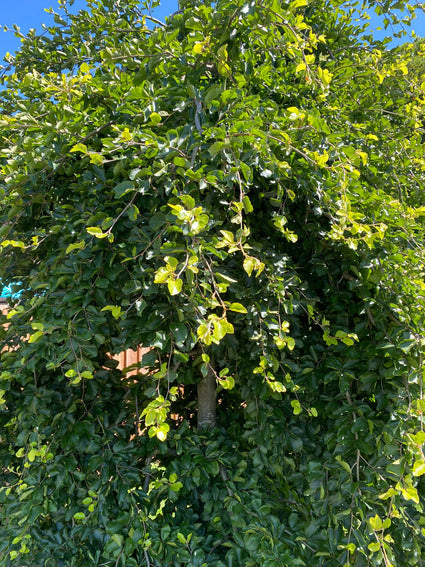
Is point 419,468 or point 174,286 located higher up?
point 174,286

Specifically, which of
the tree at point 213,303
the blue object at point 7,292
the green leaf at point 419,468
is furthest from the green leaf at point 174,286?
the blue object at point 7,292

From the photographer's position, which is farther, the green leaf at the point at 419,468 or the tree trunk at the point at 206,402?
the tree trunk at the point at 206,402

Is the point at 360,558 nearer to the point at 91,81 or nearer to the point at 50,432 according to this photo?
the point at 50,432

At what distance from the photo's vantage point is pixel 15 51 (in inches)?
82.0

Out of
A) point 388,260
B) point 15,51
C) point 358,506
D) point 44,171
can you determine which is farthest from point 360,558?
point 15,51

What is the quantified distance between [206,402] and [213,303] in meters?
0.90

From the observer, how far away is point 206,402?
1.78 metres

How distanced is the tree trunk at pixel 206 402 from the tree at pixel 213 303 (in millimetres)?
105

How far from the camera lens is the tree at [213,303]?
1.11 meters

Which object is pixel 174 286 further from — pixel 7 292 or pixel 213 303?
pixel 7 292

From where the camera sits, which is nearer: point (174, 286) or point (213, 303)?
point (174, 286)

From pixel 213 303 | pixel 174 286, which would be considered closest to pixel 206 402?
pixel 213 303

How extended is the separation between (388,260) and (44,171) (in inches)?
41.8

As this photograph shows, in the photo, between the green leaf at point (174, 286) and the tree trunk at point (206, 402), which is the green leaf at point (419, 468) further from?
the tree trunk at point (206, 402)
